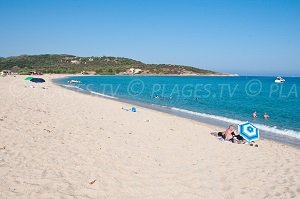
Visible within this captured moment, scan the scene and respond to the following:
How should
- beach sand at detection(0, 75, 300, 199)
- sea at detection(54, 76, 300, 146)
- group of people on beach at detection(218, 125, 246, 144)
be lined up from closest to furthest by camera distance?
beach sand at detection(0, 75, 300, 199) < group of people on beach at detection(218, 125, 246, 144) < sea at detection(54, 76, 300, 146)

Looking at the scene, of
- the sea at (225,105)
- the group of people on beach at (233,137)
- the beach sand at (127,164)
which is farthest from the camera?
the sea at (225,105)

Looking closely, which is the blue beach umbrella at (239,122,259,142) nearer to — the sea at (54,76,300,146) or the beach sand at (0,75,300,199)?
the beach sand at (0,75,300,199)

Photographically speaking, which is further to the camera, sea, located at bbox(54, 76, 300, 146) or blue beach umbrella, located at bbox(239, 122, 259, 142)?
sea, located at bbox(54, 76, 300, 146)

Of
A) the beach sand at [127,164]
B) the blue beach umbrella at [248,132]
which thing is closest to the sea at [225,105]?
the blue beach umbrella at [248,132]

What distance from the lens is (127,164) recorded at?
9.88 m

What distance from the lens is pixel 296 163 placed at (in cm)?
1218

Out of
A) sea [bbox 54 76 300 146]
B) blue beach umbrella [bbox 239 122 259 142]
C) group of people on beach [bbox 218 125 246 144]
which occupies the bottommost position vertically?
sea [bbox 54 76 300 146]

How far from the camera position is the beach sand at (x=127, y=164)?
7.61 m

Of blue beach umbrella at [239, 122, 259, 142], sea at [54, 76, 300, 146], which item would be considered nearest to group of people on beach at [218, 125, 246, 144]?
blue beach umbrella at [239, 122, 259, 142]

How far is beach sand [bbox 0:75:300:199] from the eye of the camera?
761 centimetres

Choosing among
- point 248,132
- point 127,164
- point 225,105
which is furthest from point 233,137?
point 225,105

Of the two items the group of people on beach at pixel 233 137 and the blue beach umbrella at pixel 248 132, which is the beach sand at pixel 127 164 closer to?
Result: the blue beach umbrella at pixel 248 132

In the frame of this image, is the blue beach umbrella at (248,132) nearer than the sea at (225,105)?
Yes

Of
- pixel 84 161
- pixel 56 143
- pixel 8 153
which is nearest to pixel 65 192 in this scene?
pixel 84 161
